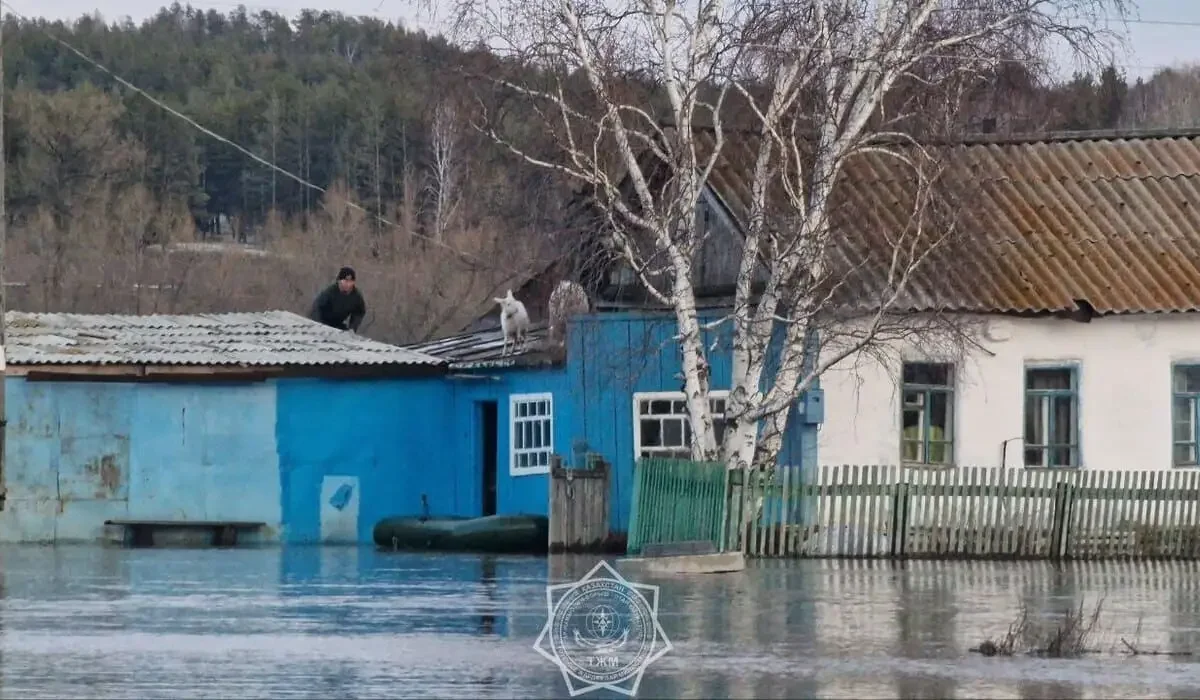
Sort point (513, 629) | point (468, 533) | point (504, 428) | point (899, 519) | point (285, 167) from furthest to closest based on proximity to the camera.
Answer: point (285, 167) → point (504, 428) → point (468, 533) → point (899, 519) → point (513, 629)

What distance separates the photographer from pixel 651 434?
90.2ft

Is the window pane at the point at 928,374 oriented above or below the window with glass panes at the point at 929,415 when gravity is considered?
above

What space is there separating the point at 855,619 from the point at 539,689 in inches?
193

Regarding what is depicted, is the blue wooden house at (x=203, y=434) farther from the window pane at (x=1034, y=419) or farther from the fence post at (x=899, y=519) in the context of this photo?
the window pane at (x=1034, y=419)

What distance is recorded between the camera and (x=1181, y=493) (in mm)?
25141

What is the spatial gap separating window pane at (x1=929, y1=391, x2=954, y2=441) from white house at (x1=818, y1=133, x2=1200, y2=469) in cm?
2

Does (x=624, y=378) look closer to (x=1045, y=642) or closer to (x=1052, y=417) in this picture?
(x=1052, y=417)

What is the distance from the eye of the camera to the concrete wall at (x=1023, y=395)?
87.9 feet

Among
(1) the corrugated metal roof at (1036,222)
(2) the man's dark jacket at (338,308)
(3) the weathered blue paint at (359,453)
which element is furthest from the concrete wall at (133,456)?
(1) the corrugated metal roof at (1036,222)

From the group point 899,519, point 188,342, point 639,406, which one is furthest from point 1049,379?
point 188,342

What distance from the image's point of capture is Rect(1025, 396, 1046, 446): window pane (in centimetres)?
2741

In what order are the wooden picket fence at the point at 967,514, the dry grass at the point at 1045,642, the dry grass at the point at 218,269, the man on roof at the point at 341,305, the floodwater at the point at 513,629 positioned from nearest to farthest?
the floodwater at the point at 513,629 < the dry grass at the point at 1045,642 < the wooden picket fence at the point at 967,514 < the man on roof at the point at 341,305 < the dry grass at the point at 218,269

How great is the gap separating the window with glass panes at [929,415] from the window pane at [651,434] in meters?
3.13

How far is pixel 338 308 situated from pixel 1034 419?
1114 cm
